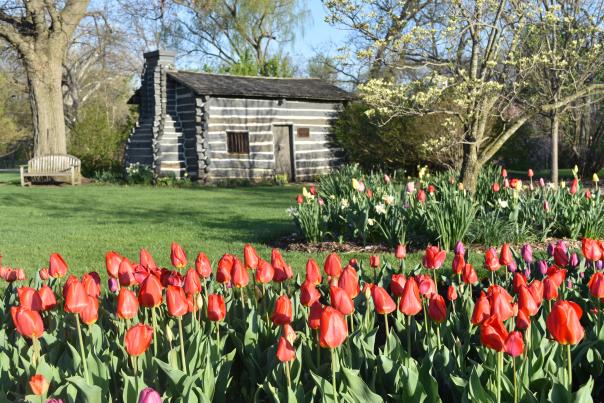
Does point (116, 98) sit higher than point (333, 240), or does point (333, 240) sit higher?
A: point (116, 98)

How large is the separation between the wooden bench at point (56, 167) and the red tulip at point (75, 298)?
831 inches

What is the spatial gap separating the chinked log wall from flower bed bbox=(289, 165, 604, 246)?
49.3 feet

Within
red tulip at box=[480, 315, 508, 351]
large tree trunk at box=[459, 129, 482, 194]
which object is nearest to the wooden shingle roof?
large tree trunk at box=[459, 129, 482, 194]

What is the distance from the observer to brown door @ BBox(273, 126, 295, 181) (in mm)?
24953

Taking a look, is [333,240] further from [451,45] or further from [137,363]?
[137,363]

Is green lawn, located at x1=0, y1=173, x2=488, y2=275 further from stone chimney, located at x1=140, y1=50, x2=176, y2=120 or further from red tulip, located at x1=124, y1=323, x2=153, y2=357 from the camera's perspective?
stone chimney, located at x1=140, y1=50, x2=176, y2=120

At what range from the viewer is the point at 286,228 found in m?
10.3

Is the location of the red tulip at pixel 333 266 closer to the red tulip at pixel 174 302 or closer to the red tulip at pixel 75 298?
the red tulip at pixel 174 302

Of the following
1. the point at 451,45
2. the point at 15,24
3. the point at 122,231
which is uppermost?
the point at 15,24

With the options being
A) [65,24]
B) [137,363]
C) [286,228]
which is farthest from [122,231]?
[65,24]

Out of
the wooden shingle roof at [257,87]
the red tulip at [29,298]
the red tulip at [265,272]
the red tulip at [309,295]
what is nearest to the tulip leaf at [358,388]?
the red tulip at [309,295]

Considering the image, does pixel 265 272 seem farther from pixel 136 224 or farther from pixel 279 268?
pixel 136 224

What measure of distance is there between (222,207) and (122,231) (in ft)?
13.2

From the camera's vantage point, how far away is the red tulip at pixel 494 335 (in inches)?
85.9
